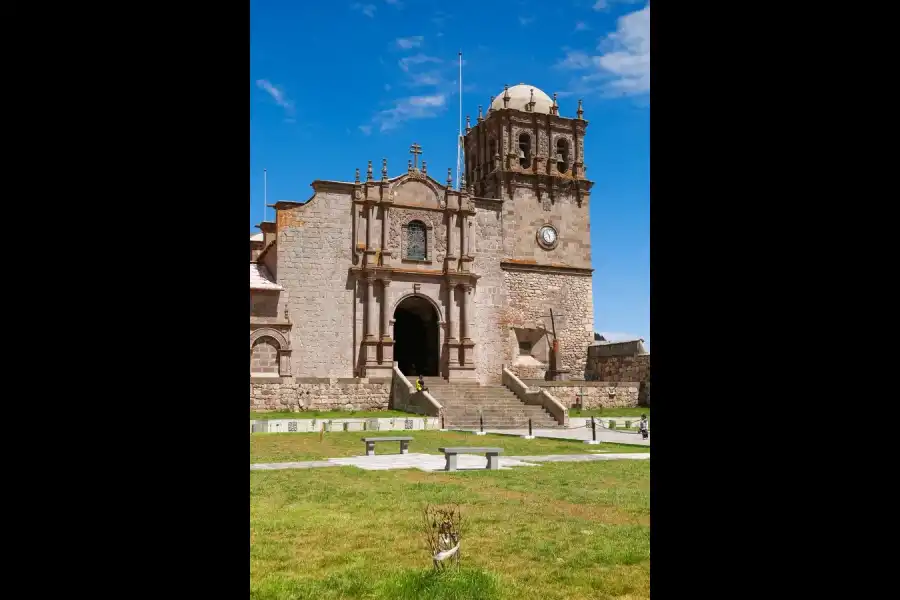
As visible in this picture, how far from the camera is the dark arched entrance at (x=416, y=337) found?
1379 inches

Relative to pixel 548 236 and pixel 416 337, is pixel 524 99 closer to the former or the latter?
pixel 548 236

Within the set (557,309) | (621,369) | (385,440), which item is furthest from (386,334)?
(385,440)

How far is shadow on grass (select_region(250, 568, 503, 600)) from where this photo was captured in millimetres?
5840

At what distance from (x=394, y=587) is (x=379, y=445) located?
1387 centimetres

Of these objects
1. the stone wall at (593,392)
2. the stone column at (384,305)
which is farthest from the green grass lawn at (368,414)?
the stone column at (384,305)

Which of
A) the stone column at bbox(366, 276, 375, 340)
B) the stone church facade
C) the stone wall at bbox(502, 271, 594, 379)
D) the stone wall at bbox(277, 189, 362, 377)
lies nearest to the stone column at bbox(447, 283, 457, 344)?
the stone church facade

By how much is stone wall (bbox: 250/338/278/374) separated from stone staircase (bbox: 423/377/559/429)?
20.1ft

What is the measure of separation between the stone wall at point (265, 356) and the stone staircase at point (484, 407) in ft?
20.1
